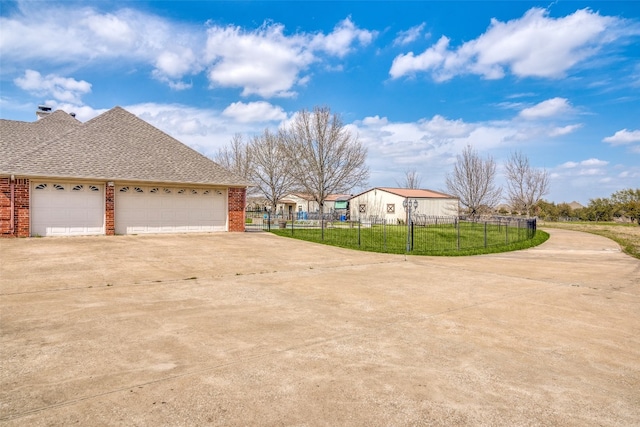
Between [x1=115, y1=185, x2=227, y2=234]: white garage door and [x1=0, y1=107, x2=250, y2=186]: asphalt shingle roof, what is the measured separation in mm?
815

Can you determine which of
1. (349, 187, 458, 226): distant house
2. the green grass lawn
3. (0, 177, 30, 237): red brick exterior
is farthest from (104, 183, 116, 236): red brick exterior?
(349, 187, 458, 226): distant house

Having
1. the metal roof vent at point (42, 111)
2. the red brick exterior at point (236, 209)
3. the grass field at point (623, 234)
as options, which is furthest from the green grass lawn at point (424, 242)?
the metal roof vent at point (42, 111)

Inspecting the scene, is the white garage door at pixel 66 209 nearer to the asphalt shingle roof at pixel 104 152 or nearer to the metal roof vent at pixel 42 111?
the asphalt shingle roof at pixel 104 152

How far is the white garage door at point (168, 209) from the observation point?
717 inches

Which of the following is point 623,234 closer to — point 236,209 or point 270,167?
point 236,209

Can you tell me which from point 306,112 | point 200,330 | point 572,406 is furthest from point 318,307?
point 306,112

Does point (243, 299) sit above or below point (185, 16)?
below

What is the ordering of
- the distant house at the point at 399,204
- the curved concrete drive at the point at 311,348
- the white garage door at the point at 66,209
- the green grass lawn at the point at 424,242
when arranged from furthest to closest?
the distant house at the point at 399,204, the white garage door at the point at 66,209, the green grass lawn at the point at 424,242, the curved concrete drive at the point at 311,348

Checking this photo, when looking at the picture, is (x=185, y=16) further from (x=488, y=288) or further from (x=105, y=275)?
(x=488, y=288)

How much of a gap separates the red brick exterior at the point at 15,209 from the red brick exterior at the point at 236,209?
8.97 meters

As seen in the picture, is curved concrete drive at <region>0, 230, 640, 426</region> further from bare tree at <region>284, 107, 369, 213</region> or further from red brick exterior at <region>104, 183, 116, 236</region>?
bare tree at <region>284, 107, 369, 213</region>

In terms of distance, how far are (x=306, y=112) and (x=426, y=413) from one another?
39.6 metres

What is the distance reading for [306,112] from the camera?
40688 mm

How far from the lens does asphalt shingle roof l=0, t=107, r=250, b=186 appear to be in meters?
16.6
